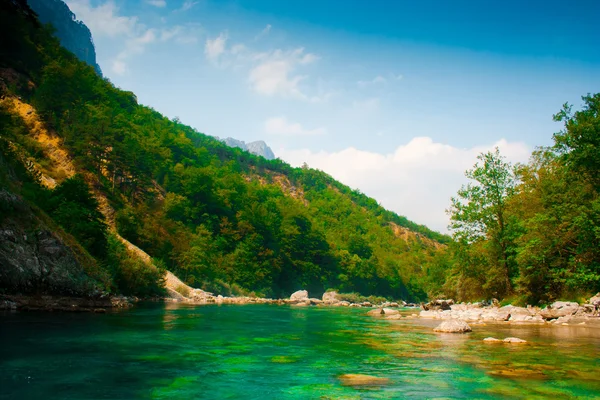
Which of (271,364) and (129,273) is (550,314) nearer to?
(271,364)

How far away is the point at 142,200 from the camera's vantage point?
66500mm

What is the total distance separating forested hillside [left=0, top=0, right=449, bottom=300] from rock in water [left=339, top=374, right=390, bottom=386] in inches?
578

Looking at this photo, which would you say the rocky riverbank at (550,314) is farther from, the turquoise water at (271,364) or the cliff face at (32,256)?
the cliff face at (32,256)

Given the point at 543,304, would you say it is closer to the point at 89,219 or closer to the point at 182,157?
the point at 89,219

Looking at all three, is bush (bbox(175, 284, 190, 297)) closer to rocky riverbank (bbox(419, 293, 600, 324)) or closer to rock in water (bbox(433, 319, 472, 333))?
rocky riverbank (bbox(419, 293, 600, 324))

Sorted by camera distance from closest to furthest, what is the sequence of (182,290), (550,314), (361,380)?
(361,380)
(550,314)
(182,290)

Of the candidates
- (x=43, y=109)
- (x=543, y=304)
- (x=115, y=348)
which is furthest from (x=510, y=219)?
(x=43, y=109)

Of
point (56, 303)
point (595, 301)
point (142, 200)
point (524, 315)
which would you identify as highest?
point (142, 200)

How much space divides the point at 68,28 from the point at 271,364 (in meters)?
206

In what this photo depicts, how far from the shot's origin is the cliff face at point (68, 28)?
15468 cm

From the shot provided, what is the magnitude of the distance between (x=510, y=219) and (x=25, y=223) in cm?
3697

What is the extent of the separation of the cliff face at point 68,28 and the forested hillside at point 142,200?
2700 inches

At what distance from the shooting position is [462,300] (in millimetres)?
45062

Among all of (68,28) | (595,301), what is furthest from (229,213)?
(68,28)
